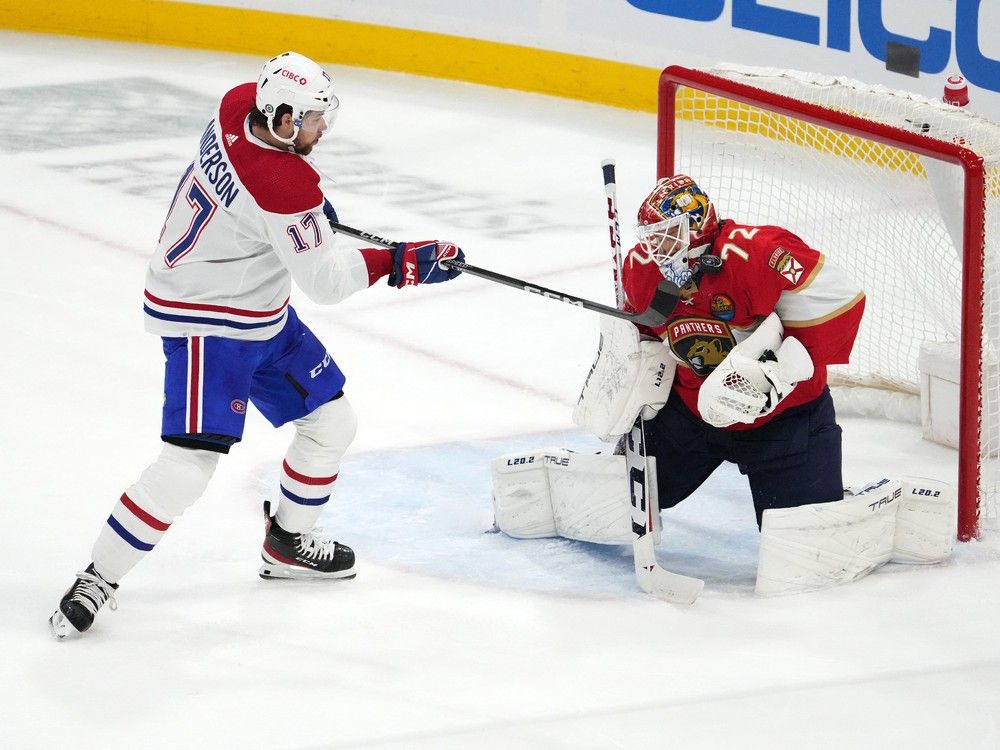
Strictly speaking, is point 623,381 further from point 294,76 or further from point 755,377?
point 294,76

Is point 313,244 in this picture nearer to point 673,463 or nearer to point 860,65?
point 673,463

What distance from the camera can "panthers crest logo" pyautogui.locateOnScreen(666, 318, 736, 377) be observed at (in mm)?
3324

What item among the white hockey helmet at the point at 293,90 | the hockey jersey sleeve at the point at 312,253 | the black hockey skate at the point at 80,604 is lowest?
the black hockey skate at the point at 80,604

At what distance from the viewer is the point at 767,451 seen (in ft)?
11.1

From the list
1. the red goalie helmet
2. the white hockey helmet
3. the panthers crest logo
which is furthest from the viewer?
the panthers crest logo

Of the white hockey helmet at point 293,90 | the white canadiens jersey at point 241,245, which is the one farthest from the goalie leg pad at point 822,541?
the white hockey helmet at point 293,90

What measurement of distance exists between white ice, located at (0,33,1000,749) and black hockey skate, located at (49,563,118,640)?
0.04 meters

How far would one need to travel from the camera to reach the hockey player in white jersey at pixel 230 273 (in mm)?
2951

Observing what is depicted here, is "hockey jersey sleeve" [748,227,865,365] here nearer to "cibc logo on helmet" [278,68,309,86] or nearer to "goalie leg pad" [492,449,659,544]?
"goalie leg pad" [492,449,659,544]

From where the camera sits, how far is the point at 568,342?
5.03 meters

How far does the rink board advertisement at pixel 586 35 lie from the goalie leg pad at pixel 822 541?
3.23 m

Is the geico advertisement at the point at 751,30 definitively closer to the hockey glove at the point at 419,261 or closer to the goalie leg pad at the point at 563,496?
the goalie leg pad at the point at 563,496

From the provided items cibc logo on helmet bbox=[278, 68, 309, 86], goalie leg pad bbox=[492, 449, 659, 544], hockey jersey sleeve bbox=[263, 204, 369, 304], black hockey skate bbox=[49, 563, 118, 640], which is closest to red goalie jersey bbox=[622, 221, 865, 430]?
goalie leg pad bbox=[492, 449, 659, 544]

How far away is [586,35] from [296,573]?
14.7 feet
